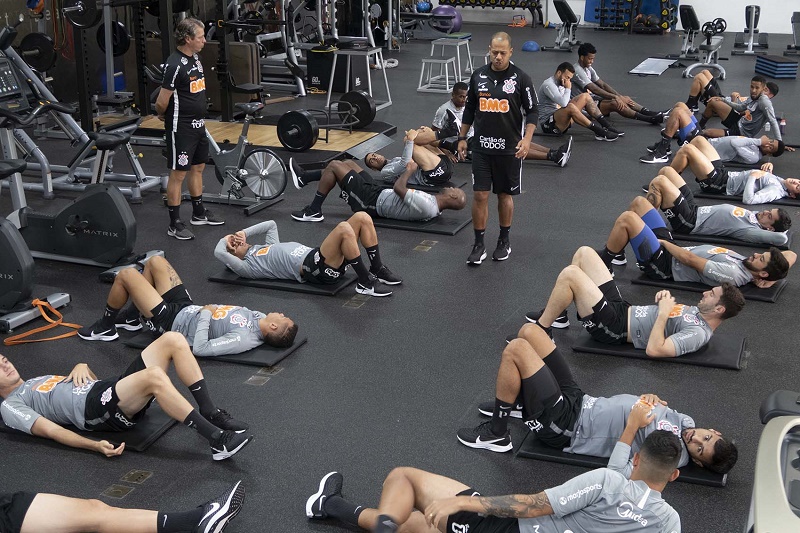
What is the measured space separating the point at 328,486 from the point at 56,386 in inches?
49.6

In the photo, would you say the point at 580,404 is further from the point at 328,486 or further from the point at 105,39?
the point at 105,39

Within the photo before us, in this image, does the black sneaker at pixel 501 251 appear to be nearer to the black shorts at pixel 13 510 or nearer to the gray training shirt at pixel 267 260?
the gray training shirt at pixel 267 260

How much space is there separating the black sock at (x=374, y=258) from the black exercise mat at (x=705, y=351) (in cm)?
135

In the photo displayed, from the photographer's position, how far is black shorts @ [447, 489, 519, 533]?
288cm

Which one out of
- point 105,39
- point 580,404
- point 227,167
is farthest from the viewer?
point 105,39

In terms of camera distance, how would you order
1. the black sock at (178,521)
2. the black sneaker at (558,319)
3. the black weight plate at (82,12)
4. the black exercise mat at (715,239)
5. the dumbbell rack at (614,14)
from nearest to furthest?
the black sock at (178,521) → the black sneaker at (558,319) → the black exercise mat at (715,239) → the black weight plate at (82,12) → the dumbbell rack at (614,14)

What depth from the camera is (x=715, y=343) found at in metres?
4.66

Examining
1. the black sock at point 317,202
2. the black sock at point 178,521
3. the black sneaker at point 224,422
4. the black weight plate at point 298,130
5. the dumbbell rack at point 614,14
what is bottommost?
the black sock at point 178,521

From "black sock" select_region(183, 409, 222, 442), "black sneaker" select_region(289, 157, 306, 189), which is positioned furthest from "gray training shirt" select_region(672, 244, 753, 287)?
"black sock" select_region(183, 409, 222, 442)

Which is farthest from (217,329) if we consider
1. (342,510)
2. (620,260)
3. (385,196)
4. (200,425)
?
(620,260)

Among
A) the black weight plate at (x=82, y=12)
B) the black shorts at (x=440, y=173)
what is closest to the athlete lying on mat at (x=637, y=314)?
the black shorts at (x=440, y=173)

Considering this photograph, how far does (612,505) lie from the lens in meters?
2.71

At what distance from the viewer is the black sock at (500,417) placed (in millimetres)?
3684

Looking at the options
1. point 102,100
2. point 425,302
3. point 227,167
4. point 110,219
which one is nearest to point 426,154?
point 227,167
